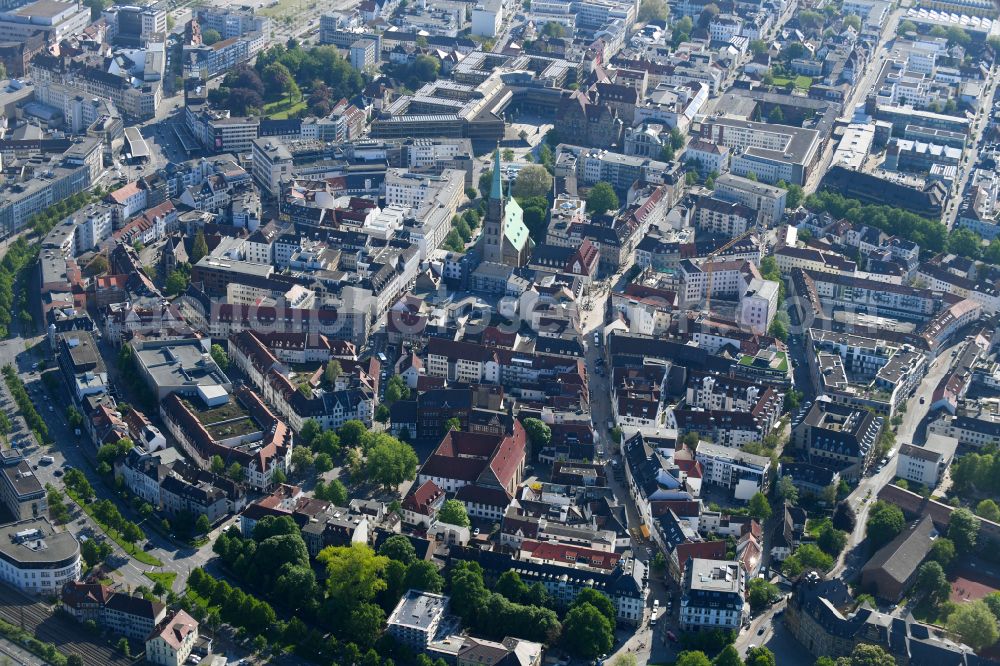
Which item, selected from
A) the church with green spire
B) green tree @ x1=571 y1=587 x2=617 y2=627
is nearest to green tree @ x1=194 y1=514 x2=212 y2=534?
green tree @ x1=571 y1=587 x2=617 y2=627

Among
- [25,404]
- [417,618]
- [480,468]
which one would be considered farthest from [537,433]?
[25,404]

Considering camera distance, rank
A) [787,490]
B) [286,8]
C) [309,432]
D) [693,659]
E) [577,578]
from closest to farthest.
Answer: [693,659], [577,578], [787,490], [309,432], [286,8]

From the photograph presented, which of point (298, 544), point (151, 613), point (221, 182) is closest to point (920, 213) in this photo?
point (221, 182)

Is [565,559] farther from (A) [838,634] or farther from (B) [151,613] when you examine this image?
(B) [151,613]

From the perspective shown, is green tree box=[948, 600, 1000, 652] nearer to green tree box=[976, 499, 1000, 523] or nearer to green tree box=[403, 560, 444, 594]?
green tree box=[976, 499, 1000, 523]

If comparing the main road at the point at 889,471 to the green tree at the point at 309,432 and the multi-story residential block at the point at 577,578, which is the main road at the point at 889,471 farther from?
the green tree at the point at 309,432

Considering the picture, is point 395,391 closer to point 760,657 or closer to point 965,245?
point 760,657

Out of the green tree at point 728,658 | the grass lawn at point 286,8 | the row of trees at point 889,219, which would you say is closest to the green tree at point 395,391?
the green tree at point 728,658
